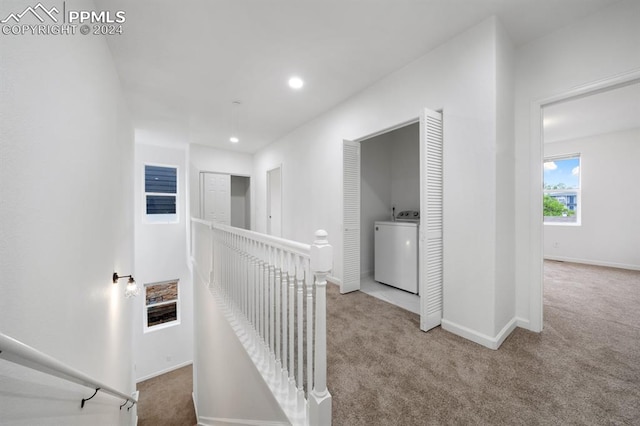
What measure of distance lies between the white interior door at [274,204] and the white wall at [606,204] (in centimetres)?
633

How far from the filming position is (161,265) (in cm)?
570

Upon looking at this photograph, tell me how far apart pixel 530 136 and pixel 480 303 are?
5.34ft

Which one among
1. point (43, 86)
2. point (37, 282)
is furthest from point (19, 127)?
point (37, 282)

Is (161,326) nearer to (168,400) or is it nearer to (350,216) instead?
(168,400)

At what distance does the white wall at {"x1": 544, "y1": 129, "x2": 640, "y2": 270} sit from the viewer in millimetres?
4352

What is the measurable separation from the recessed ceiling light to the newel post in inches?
101

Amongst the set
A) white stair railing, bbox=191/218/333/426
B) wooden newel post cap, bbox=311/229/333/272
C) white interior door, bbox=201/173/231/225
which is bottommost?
white stair railing, bbox=191/218/333/426

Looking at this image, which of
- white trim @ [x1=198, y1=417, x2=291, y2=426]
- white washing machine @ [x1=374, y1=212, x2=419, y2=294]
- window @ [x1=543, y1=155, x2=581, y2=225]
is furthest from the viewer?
window @ [x1=543, y1=155, x2=581, y2=225]

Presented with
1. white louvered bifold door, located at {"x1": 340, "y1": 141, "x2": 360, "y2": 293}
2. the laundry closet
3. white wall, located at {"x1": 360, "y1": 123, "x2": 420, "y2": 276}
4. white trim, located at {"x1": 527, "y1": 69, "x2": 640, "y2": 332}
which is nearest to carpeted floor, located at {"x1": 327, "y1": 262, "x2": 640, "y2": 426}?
white trim, located at {"x1": 527, "y1": 69, "x2": 640, "y2": 332}

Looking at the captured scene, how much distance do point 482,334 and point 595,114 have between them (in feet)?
14.7

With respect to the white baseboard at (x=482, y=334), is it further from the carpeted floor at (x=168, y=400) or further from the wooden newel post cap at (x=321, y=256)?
the carpeted floor at (x=168, y=400)

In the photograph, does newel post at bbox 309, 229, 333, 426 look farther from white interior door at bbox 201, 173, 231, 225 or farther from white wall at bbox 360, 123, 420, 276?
white interior door at bbox 201, 173, 231, 225

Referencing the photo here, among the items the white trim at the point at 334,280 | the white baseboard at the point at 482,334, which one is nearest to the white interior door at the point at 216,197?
the white trim at the point at 334,280

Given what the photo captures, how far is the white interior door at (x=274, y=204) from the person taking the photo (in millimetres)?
5387
